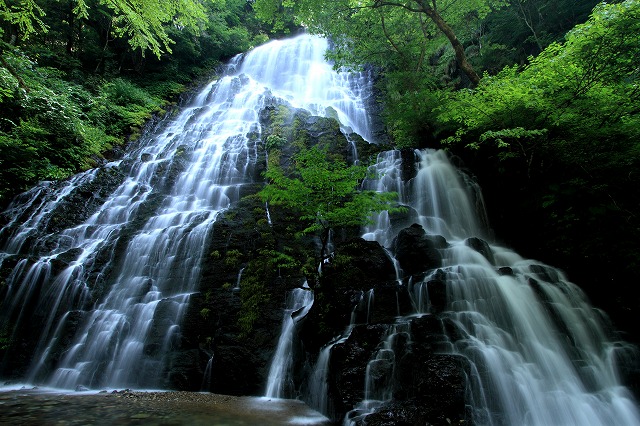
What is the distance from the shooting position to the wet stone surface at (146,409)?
4.10m

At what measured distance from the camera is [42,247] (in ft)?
32.2

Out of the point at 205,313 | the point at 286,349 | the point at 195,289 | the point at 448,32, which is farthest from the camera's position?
the point at 448,32

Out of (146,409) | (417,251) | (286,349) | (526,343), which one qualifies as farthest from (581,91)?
(146,409)

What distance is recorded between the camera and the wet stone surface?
4102mm

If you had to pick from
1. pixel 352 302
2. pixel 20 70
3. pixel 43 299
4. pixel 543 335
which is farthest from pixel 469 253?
pixel 20 70

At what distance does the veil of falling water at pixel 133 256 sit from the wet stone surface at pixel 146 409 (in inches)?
45.5

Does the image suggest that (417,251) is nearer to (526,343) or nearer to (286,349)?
(526,343)

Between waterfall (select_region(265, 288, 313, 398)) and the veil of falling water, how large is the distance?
8.25 ft

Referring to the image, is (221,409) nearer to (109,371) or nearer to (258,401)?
(258,401)

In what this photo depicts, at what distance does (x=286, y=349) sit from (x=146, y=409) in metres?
2.82

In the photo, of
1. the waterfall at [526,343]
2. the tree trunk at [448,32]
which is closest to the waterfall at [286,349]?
the waterfall at [526,343]

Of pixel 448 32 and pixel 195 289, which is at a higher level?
pixel 448 32

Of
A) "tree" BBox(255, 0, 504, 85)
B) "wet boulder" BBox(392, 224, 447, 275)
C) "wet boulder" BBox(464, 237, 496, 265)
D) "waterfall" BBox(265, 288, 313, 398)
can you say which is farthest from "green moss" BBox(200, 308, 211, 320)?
"tree" BBox(255, 0, 504, 85)

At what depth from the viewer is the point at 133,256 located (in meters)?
9.58
